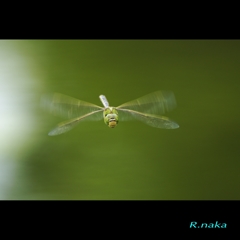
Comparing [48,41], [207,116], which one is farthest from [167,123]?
[48,41]

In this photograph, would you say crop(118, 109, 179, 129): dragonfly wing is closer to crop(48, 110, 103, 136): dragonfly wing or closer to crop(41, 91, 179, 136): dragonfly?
crop(41, 91, 179, 136): dragonfly

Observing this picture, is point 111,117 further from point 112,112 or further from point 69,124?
point 69,124

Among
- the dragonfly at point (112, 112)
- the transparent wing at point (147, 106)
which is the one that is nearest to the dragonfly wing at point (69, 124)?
the dragonfly at point (112, 112)

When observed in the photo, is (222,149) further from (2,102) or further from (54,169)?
(2,102)

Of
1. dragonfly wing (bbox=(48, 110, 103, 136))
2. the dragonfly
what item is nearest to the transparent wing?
the dragonfly

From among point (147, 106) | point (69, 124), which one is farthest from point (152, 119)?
point (69, 124)

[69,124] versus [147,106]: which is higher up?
[147,106]

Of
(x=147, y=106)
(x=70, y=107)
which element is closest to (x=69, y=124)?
(x=70, y=107)
